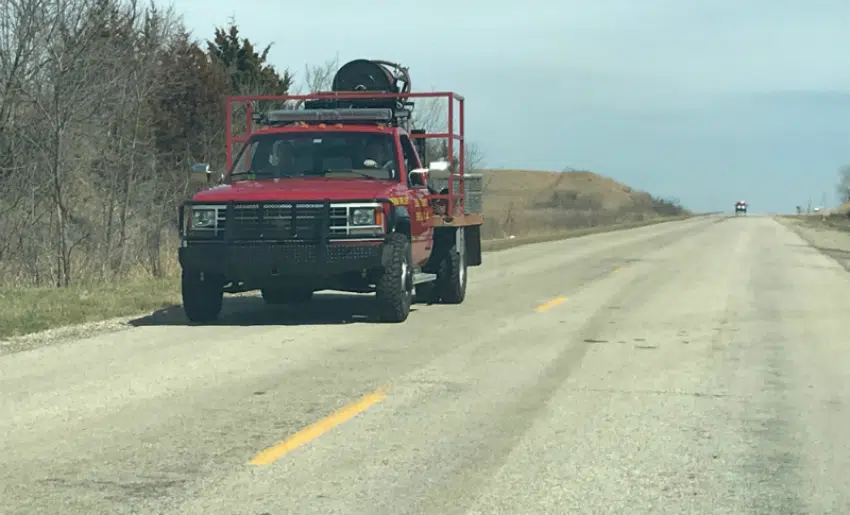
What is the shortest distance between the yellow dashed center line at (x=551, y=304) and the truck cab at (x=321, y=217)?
1.33 m

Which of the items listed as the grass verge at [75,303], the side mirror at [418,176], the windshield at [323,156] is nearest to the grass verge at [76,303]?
the grass verge at [75,303]

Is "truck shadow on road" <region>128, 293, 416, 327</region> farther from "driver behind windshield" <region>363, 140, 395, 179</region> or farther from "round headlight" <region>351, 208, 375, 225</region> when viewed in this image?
"driver behind windshield" <region>363, 140, 395, 179</region>

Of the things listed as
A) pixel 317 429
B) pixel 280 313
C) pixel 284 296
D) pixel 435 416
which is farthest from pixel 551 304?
pixel 317 429

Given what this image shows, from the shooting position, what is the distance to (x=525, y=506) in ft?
→ 18.3

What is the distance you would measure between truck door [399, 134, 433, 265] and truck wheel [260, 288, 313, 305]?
179 cm

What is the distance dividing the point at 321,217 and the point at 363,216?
46 cm

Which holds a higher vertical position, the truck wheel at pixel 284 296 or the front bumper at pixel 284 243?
the front bumper at pixel 284 243

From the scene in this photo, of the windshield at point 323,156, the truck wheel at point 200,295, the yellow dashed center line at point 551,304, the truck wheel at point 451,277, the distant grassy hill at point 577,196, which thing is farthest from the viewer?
the distant grassy hill at point 577,196

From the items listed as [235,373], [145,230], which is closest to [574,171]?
[145,230]

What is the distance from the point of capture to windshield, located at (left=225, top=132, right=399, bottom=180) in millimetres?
13805

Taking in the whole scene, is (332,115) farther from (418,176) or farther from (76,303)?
(76,303)

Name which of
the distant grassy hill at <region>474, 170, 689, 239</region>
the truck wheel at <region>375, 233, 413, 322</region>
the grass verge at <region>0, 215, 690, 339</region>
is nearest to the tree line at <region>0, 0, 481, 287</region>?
the grass verge at <region>0, 215, 690, 339</region>

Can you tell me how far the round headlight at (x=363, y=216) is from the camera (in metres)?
12.4

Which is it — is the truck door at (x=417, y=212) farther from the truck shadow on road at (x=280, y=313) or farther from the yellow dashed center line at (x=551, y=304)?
the yellow dashed center line at (x=551, y=304)
